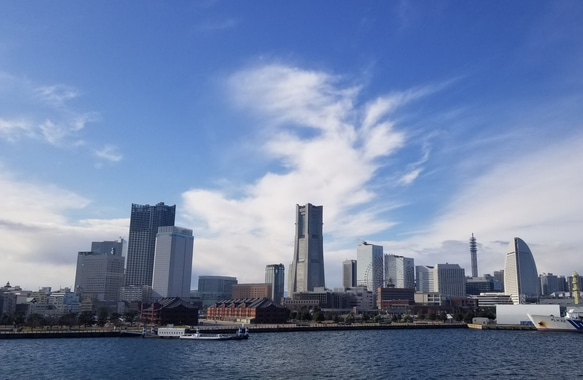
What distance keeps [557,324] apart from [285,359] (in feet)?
359

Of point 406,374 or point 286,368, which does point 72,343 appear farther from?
point 406,374

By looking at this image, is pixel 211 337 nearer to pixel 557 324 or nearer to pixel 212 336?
pixel 212 336

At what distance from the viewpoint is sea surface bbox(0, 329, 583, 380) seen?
230 ft

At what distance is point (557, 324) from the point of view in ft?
516

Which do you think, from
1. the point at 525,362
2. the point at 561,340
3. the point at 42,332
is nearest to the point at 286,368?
the point at 525,362

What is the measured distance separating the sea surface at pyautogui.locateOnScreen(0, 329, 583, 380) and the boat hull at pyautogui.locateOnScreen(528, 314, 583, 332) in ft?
137

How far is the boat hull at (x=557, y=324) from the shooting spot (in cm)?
15625

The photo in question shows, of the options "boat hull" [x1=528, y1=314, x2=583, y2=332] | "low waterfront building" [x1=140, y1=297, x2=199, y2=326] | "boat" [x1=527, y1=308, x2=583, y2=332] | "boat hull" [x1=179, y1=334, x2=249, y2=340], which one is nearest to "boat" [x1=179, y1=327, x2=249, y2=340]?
"boat hull" [x1=179, y1=334, x2=249, y2=340]

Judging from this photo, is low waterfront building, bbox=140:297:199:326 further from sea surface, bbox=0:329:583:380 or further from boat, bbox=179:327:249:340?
sea surface, bbox=0:329:583:380

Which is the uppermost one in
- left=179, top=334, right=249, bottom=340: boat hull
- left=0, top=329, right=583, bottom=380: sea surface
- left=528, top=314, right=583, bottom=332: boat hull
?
left=528, top=314, right=583, bottom=332: boat hull

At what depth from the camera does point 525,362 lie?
271ft

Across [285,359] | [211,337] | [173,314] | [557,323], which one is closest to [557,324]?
[557,323]

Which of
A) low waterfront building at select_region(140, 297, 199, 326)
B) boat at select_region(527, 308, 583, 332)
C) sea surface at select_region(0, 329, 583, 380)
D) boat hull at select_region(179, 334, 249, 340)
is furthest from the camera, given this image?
low waterfront building at select_region(140, 297, 199, 326)

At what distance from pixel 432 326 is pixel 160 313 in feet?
308
